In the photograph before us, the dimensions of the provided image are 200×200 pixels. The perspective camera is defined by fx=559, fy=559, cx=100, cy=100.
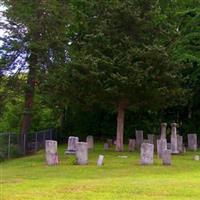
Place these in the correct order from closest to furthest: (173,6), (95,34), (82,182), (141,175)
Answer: (82,182) → (141,175) → (95,34) → (173,6)

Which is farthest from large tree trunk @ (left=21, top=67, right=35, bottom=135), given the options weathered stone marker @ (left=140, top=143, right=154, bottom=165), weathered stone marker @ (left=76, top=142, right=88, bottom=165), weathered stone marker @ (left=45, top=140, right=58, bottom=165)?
weathered stone marker @ (left=140, top=143, right=154, bottom=165)

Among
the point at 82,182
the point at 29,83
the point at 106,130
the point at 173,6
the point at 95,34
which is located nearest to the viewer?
the point at 82,182

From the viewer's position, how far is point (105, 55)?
32219 millimetres

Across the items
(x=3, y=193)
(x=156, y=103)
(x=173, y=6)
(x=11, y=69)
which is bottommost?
(x=3, y=193)

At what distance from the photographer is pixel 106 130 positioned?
151 feet

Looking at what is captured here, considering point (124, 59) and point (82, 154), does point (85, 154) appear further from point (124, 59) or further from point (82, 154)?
point (124, 59)

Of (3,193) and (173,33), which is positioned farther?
(173,33)

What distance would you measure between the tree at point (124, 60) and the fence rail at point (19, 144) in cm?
400

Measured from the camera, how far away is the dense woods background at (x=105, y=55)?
103 feet

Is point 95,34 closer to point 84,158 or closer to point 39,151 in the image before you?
point 39,151

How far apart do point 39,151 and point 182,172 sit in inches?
623

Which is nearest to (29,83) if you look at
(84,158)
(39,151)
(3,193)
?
(39,151)

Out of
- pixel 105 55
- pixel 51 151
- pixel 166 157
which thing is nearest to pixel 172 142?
pixel 105 55

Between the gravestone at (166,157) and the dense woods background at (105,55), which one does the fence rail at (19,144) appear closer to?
the dense woods background at (105,55)
